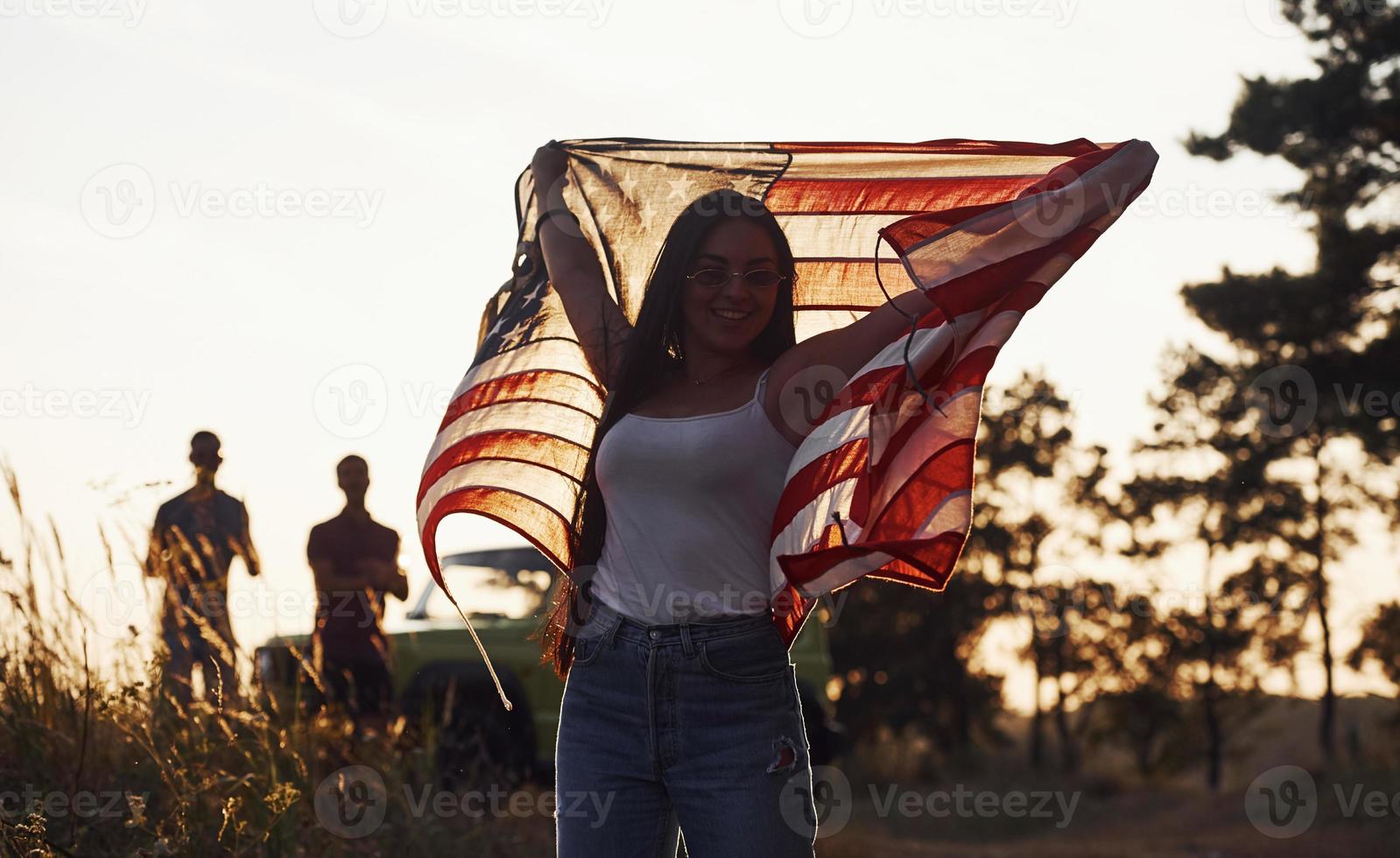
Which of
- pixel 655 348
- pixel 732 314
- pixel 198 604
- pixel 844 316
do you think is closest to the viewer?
pixel 732 314

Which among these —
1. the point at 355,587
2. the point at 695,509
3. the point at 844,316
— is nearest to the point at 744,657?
the point at 695,509

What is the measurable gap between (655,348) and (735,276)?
268mm

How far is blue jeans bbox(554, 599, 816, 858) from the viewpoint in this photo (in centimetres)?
334

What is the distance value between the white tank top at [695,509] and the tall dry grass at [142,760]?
80.2 inches

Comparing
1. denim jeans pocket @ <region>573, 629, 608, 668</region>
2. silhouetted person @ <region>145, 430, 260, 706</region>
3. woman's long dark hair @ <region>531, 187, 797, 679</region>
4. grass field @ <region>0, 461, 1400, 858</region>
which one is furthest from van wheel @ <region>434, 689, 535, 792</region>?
denim jeans pocket @ <region>573, 629, 608, 668</region>

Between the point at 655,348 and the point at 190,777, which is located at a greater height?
the point at 655,348

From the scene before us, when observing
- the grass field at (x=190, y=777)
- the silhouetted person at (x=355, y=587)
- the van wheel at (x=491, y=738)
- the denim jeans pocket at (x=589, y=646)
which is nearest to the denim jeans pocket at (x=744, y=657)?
the denim jeans pocket at (x=589, y=646)

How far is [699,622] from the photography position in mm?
3428

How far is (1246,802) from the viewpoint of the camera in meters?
20.6

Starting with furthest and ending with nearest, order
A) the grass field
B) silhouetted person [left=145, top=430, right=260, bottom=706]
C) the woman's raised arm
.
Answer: silhouetted person [left=145, top=430, right=260, bottom=706] < the grass field < the woman's raised arm

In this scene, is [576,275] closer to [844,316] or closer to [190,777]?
[844,316]

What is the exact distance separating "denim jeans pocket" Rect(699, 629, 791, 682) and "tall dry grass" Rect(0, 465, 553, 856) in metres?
2.13

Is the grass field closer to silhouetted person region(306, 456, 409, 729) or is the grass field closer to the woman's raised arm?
silhouetted person region(306, 456, 409, 729)

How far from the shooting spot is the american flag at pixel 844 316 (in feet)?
11.5
